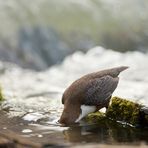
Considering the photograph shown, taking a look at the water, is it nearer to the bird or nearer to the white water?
the white water

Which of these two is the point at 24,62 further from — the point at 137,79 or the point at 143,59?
the point at 137,79

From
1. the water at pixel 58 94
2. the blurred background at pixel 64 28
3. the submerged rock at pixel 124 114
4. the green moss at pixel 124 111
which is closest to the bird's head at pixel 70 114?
the water at pixel 58 94

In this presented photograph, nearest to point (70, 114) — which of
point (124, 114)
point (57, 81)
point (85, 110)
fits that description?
point (85, 110)

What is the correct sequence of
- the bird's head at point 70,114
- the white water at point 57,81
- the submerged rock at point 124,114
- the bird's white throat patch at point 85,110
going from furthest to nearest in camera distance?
the white water at point 57,81
the bird's white throat patch at point 85,110
the bird's head at point 70,114
the submerged rock at point 124,114

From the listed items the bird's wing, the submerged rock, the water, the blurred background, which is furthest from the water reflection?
the blurred background

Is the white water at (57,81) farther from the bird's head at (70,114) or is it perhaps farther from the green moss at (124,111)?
the green moss at (124,111)

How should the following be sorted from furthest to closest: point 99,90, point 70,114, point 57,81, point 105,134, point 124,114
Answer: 1. point 57,81
2. point 99,90
3. point 70,114
4. point 124,114
5. point 105,134

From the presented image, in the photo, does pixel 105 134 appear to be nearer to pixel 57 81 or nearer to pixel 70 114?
pixel 70 114
